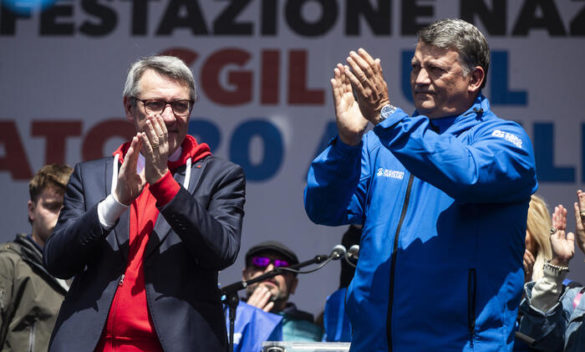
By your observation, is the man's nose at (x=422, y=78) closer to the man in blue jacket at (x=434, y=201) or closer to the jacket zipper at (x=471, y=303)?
the man in blue jacket at (x=434, y=201)

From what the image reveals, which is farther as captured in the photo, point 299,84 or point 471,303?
point 299,84

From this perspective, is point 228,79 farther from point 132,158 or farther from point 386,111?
point 386,111

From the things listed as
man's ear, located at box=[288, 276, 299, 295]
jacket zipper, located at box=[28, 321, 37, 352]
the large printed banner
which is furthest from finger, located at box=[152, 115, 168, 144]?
the large printed banner

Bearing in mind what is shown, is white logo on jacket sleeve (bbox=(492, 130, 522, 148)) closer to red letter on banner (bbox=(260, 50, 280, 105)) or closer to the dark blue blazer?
the dark blue blazer

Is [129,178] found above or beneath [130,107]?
beneath

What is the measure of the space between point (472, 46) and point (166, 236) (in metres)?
1.13

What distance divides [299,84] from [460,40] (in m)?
3.12

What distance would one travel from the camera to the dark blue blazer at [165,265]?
2652 mm

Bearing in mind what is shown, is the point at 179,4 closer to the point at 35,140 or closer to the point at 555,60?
the point at 35,140

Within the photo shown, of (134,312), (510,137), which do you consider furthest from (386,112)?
(134,312)

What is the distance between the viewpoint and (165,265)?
2.73 m

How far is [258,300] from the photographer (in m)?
4.82

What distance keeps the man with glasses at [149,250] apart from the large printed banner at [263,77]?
287 centimetres

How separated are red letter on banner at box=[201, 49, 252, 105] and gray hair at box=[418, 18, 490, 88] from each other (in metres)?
3.16
